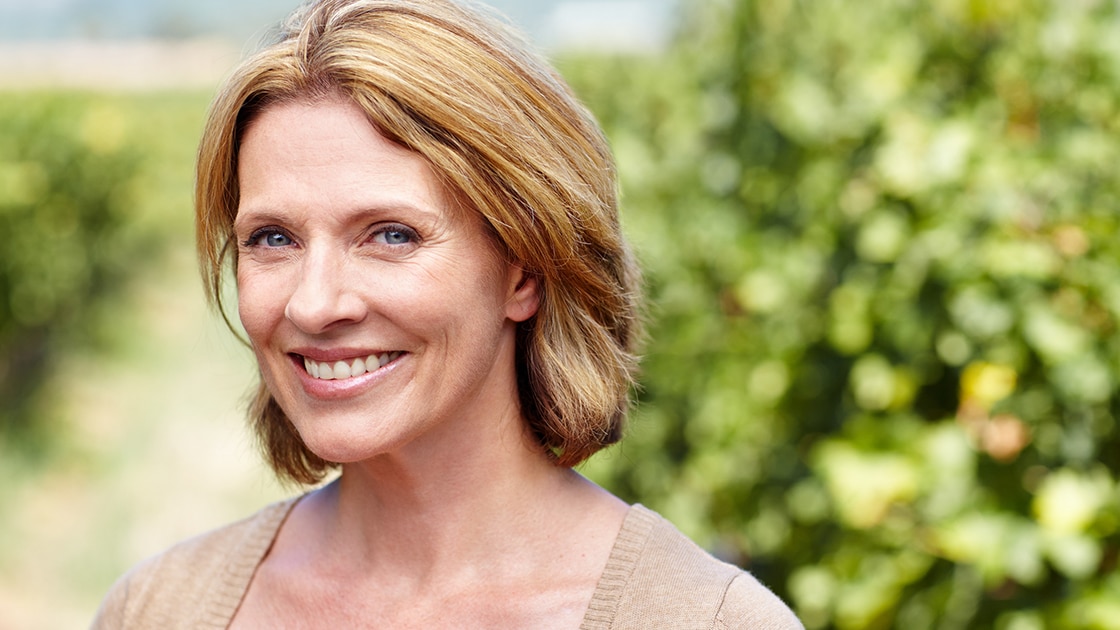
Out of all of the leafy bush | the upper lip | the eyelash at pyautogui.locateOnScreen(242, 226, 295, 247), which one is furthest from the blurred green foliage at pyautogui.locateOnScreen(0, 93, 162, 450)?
the upper lip

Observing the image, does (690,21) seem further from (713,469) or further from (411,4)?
(411,4)

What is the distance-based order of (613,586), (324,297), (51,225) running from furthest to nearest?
(51,225), (613,586), (324,297)

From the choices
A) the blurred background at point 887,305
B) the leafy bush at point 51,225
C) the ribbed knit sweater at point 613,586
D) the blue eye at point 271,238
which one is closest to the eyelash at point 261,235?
the blue eye at point 271,238

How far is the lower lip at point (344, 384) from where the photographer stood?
5.18 ft

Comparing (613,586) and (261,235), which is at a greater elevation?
(261,235)

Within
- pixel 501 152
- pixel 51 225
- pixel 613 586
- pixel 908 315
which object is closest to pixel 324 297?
pixel 501 152

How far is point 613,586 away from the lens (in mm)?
1650

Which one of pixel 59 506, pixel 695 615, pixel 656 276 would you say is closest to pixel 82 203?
pixel 59 506

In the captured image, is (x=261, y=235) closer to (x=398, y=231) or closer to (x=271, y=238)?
(x=271, y=238)

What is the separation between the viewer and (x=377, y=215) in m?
1.54

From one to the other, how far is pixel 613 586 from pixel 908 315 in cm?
130

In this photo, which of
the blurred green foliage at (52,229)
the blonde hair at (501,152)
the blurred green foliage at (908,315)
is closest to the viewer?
the blonde hair at (501,152)

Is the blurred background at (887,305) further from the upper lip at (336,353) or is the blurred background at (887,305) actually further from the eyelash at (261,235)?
the upper lip at (336,353)

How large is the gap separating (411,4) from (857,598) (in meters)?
1.65
